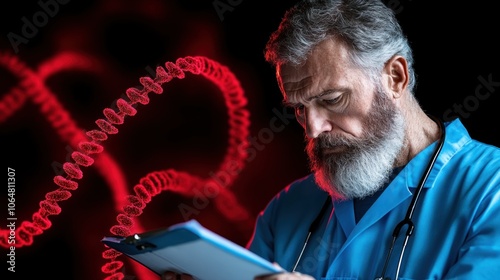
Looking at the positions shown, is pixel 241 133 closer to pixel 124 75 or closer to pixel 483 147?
pixel 124 75

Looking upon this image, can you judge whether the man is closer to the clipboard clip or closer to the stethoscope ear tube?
the stethoscope ear tube

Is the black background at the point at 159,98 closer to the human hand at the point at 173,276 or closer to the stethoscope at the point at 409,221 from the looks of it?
the stethoscope at the point at 409,221

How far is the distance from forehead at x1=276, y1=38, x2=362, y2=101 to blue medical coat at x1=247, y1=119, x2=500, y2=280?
32 cm

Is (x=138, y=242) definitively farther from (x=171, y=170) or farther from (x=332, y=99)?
(x=171, y=170)

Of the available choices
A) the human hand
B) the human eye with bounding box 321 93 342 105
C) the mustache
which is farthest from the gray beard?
the human hand

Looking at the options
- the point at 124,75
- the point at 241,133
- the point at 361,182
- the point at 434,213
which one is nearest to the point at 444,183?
the point at 434,213

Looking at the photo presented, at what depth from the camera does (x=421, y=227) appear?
2.01 meters

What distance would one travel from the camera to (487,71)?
290 centimetres

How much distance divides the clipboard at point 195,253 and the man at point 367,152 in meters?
0.47

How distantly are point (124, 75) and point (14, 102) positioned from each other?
0.51 metres

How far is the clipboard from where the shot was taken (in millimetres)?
1501

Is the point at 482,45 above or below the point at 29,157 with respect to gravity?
below

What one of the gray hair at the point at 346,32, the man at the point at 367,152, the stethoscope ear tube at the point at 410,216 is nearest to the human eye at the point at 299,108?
the man at the point at 367,152

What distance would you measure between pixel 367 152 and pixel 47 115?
65.7 inches
